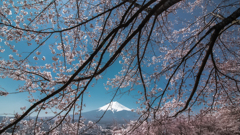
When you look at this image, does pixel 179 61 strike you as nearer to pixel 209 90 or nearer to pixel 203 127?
pixel 209 90

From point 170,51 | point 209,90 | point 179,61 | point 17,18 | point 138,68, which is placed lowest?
point 209,90

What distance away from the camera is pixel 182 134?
11.7 m

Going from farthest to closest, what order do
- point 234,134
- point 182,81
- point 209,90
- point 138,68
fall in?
point 234,134 → point 209,90 → point 182,81 → point 138,68

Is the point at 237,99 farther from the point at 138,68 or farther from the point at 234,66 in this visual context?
the point at 138,68

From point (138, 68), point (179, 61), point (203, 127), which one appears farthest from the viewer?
point (203, 127)

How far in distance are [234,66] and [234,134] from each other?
925cm

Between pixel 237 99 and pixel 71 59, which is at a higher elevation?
pixel 71 59

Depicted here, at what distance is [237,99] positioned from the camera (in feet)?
14.8

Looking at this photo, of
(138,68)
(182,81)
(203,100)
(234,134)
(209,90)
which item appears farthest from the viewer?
(234,134)

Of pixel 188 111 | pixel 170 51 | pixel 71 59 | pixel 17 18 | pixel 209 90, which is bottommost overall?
pixel 188 111

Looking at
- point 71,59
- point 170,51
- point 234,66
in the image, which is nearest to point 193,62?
point 170,51

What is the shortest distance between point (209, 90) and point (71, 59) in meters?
6.49

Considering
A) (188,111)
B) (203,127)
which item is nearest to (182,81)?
(188,111)

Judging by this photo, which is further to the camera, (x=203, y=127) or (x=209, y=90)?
(x=203, y=127)
